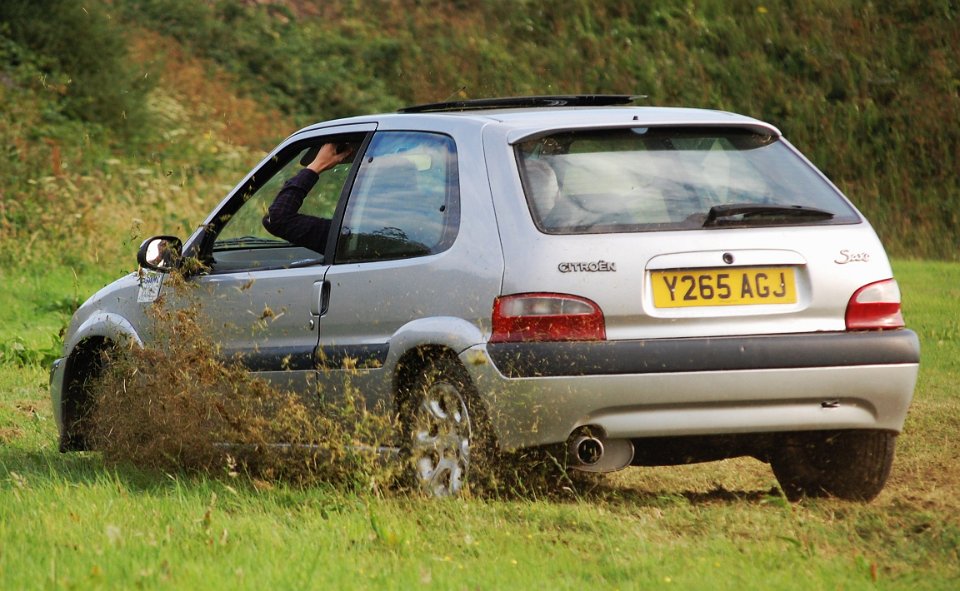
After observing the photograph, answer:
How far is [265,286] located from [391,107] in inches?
875

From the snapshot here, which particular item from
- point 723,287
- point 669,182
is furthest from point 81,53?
point 723,287

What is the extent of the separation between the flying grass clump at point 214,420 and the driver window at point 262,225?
464mm

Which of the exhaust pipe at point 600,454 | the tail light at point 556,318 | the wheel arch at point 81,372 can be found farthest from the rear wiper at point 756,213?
the wheel arch at point 81,372

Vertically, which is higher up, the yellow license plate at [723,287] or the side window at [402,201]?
the side window at [402,201]

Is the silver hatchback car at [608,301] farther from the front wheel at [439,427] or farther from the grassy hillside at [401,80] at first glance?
the grassy hillside at [401,80]

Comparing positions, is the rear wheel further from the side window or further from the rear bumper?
the side window

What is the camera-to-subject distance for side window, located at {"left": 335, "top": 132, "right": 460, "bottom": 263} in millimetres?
6172

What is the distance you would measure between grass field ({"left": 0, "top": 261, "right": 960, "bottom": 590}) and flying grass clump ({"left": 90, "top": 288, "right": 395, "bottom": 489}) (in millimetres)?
165

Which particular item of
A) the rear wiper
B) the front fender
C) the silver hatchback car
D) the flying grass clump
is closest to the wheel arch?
the front fender

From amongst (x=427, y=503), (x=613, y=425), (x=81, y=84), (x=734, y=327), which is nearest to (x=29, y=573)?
(x=427, y=503)

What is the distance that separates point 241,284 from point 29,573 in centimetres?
246

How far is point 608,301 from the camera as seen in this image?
561cm

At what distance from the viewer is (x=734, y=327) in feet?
18.6

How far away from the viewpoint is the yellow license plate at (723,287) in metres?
5.66
